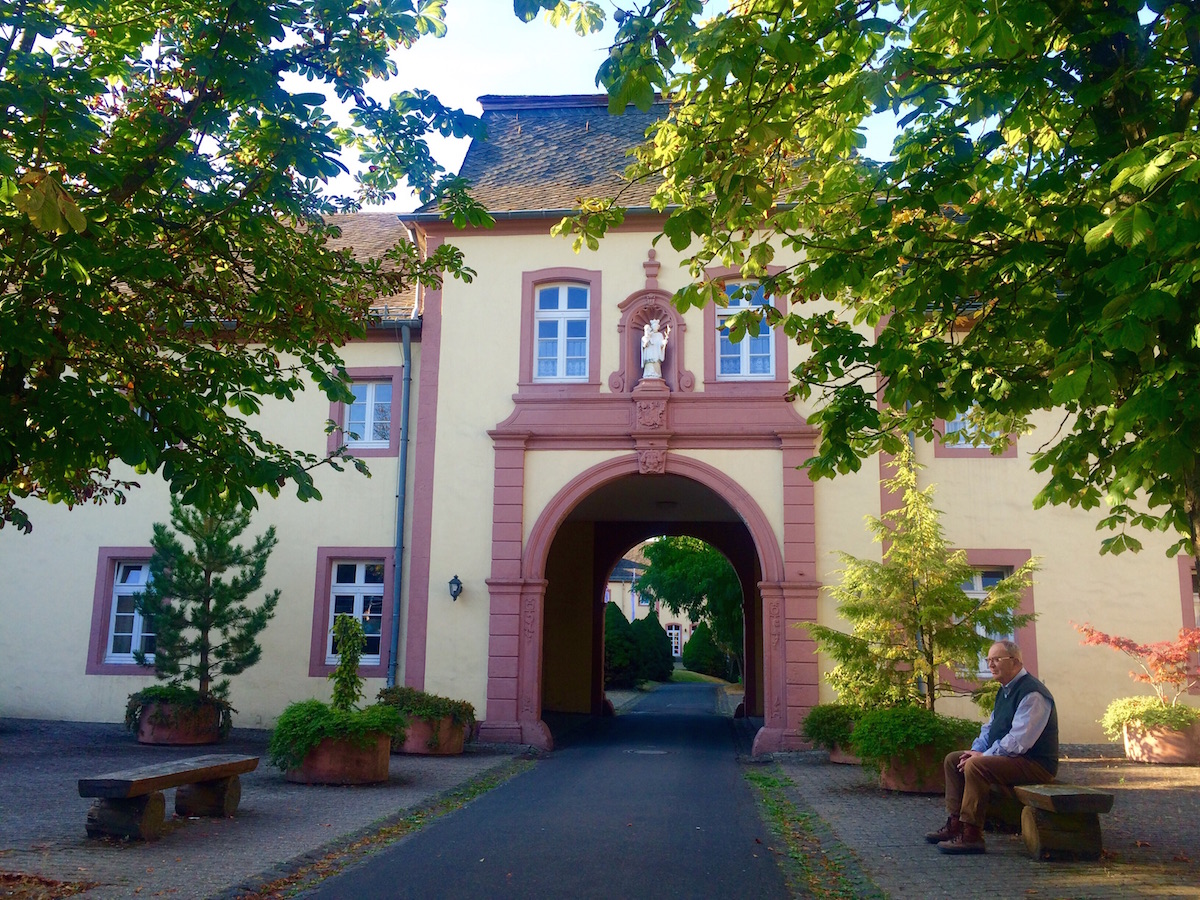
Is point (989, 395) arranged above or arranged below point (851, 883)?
above

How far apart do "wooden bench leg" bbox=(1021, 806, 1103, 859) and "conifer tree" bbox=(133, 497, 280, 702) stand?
1079 centimetres

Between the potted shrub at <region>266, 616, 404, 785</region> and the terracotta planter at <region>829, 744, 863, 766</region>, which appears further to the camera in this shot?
the terracotta planter at <region>829, 744, 863, 766</region>

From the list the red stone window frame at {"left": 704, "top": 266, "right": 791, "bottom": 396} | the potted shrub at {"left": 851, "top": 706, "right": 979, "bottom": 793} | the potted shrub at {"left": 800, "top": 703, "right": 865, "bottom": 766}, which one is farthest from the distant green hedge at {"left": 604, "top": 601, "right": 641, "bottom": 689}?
the potted shrub at {"left": 851, "top": 706, "right": 979, "bottom": 793}

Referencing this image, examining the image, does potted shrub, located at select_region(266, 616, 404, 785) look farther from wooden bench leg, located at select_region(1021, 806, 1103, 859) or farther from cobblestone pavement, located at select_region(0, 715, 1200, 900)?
wooden bench leg, located at select_region(1021, 806, 1103, 859)

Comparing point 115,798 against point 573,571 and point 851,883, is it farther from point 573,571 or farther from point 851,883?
point 573,571

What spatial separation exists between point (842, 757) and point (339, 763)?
20.6 ft

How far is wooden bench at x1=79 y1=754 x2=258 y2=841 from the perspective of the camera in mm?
7121

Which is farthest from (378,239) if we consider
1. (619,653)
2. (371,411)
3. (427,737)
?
(619,653)

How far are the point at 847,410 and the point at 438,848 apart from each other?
409cm

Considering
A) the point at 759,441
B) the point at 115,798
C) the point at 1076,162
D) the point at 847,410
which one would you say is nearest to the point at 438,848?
the point at 115,798

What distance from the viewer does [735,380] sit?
15.3 metres

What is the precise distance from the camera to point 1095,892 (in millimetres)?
5836

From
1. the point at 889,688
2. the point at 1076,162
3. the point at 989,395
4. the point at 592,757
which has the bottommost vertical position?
the point at 592,757

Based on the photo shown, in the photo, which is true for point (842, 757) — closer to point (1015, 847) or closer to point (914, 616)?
point (914, 616)
